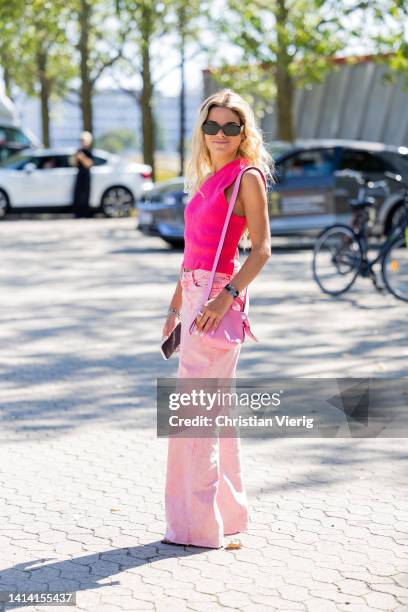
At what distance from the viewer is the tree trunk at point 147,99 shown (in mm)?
35344

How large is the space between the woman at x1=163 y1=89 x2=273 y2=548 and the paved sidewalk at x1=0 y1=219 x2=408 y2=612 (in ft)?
0.59

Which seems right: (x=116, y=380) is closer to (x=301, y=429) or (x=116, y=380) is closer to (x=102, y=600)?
(x=301, y=429)

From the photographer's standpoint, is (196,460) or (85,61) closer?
(196,460)

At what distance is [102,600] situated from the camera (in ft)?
14.3

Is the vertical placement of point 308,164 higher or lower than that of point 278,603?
higher

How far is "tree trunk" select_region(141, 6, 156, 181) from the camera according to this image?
1391 inches

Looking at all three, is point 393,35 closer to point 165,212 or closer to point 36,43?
point 165,212

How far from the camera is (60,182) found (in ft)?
92.5

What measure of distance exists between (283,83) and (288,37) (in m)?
1.91

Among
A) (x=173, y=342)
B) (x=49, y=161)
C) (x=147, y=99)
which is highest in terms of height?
(x=147, y=99)

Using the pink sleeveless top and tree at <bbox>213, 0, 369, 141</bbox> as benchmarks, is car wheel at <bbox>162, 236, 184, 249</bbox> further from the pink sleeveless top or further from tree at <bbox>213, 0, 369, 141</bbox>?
the pink sleeveless top

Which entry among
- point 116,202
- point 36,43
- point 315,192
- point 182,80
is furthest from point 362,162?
point 36,43

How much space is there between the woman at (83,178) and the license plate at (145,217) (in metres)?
7.88

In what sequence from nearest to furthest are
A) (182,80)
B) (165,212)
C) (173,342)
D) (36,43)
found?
(173,342)
(165,212)
(182,80)
(36,43)
